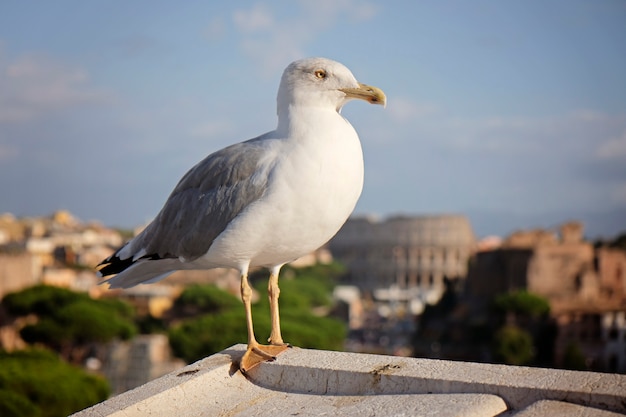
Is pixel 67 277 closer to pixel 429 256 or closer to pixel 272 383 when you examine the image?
pixel 429 256

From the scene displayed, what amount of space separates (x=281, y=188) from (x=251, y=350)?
0.51 m

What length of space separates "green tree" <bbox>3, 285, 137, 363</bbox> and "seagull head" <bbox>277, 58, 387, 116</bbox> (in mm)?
22914

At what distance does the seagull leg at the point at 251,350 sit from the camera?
292 cm

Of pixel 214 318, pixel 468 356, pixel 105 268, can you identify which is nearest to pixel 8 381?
pixel 214 318

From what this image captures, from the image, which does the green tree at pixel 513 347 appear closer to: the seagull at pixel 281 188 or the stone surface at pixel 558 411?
the seagull at pixel 281 188

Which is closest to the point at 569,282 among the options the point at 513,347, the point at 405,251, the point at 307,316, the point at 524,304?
the point at 524,304

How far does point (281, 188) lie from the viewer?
276 cm

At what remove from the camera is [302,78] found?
2.87 meters

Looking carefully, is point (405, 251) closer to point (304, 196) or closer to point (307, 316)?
point (307, 316)

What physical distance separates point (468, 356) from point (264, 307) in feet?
18.7

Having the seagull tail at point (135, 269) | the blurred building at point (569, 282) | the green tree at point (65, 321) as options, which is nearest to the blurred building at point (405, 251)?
the blurred building at point (569, 282)

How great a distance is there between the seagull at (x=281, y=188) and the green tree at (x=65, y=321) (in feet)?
74.4

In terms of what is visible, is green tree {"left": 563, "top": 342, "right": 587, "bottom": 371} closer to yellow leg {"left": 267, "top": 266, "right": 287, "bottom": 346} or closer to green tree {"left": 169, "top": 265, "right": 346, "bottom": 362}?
→ green tree {"left": 169, "top": 265, "right": 346, "bottom": 362}

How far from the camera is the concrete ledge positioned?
2402mm
